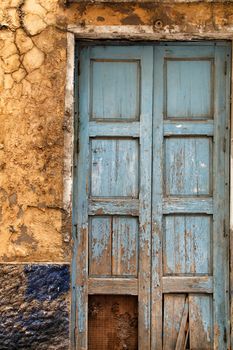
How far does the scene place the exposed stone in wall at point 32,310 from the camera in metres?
4.59

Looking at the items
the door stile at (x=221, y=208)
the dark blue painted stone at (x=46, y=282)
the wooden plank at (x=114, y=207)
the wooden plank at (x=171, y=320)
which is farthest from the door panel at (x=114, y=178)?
the door stile at (x=221, y=208)

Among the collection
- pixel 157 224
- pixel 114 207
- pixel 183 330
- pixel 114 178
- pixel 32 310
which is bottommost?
pixel 183 330

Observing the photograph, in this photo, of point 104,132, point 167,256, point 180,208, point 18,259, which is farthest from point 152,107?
point 18,259

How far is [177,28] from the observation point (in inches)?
183

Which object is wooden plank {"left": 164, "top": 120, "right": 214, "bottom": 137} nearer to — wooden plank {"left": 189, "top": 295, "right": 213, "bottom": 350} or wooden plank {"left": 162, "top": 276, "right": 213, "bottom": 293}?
wooden plank {"left": 162, "top": 276, "right": 213, "bottom": 293}

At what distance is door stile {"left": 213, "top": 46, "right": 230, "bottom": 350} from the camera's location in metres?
4.80

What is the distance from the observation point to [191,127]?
15.8 feet

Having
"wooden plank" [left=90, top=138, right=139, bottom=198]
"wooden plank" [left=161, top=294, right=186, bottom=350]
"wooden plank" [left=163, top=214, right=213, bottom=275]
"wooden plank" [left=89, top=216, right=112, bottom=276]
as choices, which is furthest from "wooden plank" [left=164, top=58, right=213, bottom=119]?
"wooden plank" [left=161, top=294, right=186, bottom=350]

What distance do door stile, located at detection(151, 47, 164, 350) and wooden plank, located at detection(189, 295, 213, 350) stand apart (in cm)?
22

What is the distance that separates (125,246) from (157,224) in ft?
0.87

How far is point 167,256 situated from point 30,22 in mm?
1817

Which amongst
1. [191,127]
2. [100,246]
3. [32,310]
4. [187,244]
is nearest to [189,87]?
[191,127]

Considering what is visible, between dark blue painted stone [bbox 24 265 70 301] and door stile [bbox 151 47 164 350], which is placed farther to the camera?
door stile [bbox 151 47 164 350]

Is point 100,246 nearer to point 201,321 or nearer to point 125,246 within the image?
point 125,246
